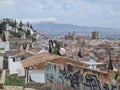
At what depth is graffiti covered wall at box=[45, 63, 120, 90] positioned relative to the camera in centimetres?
1551

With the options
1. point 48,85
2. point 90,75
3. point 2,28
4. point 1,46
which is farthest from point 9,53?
point 2,28

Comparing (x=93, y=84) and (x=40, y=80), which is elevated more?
(x=93, y=84)

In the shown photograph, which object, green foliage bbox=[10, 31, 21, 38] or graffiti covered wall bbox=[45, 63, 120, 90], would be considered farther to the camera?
green foliage bbox=[10, 31, 21, 38]

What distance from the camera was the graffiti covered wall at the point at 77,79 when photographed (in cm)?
1551

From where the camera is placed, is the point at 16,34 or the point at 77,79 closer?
the point at 77,79

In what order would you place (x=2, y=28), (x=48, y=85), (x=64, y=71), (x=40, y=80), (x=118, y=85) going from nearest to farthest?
(x=118, y=85) < (x=64, y=71) < (x=48, y=85) < (x=40, y=80) < (x=2, y=28)

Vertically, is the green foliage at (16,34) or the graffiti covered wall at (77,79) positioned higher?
the graffiti covered wall at (77,79)

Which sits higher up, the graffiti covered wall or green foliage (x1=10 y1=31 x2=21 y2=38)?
the graffiti covered wall

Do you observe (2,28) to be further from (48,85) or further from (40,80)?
(48,85)

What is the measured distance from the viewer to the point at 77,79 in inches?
738

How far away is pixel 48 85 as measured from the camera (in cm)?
2328

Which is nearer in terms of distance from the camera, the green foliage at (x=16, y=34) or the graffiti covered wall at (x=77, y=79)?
the graffiti covered wall at (x=77, y=79)

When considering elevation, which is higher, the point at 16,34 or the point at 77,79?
the point at 77,79

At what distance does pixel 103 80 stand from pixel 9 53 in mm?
37931
